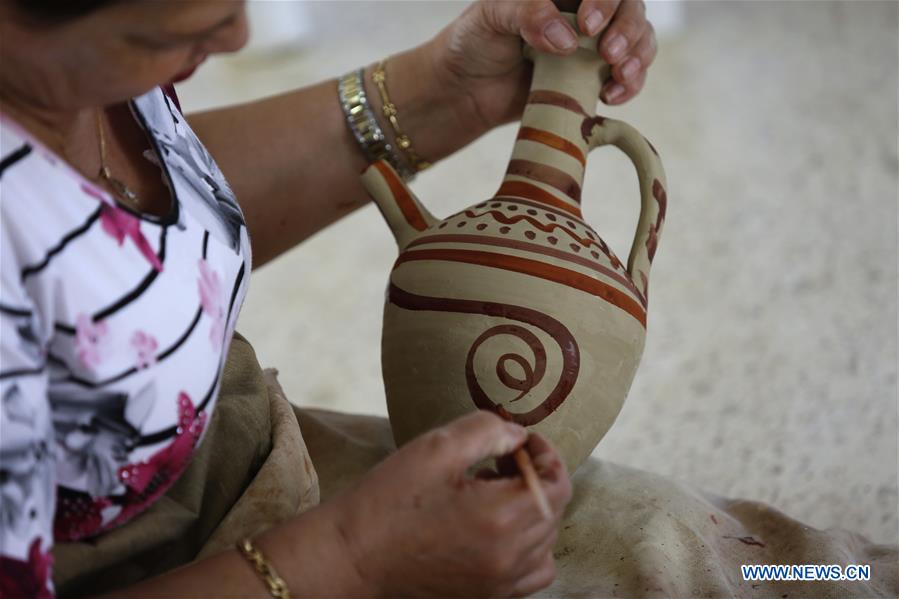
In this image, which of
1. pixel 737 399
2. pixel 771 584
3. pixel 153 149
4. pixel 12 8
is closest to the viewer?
pixel 12 8

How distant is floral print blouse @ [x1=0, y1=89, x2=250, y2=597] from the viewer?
0.54 metres

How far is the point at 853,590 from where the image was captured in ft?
2.54

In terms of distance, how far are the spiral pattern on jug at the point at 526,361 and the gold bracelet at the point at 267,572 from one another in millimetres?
220

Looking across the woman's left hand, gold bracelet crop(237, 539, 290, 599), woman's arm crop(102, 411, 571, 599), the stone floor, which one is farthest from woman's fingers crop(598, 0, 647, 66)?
gold bracelet crop(237, 539, 290, 599)

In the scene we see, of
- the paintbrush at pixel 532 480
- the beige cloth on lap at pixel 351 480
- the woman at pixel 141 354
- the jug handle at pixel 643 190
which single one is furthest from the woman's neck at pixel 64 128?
the jug handle at pixel 643 190

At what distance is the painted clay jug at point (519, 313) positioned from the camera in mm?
767

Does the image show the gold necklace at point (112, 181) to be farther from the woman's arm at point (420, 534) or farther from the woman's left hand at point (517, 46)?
the woman's left hand at point (517, 46)

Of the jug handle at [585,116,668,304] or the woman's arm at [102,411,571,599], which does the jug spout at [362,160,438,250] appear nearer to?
the jug handle at [585,116,668,304]

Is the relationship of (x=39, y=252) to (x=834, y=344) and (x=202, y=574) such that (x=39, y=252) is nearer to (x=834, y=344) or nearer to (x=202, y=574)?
(x=202, y=574)

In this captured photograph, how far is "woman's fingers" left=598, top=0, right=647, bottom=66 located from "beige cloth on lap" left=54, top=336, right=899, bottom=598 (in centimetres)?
38

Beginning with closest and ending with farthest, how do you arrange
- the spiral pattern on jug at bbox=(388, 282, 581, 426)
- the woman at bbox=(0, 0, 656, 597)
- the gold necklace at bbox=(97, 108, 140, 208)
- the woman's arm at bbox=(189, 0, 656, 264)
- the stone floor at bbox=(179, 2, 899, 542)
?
1. the woman at bbox=(0, 0, 656, 597)
2. the gold necklace at bbox=(97, 108, 140, 208)
3. the spiral pattern on jug at bbox=(388, 282, 581, 426)
4. the woman's arm at bbox=(189, 0, 656, 264)
5. the stone floor at bbox=(179, 2, 899, 542)

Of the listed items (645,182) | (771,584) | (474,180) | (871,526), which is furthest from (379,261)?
(771,584)

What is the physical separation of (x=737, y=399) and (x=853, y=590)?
0.87 meters

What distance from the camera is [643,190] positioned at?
2.98ft
